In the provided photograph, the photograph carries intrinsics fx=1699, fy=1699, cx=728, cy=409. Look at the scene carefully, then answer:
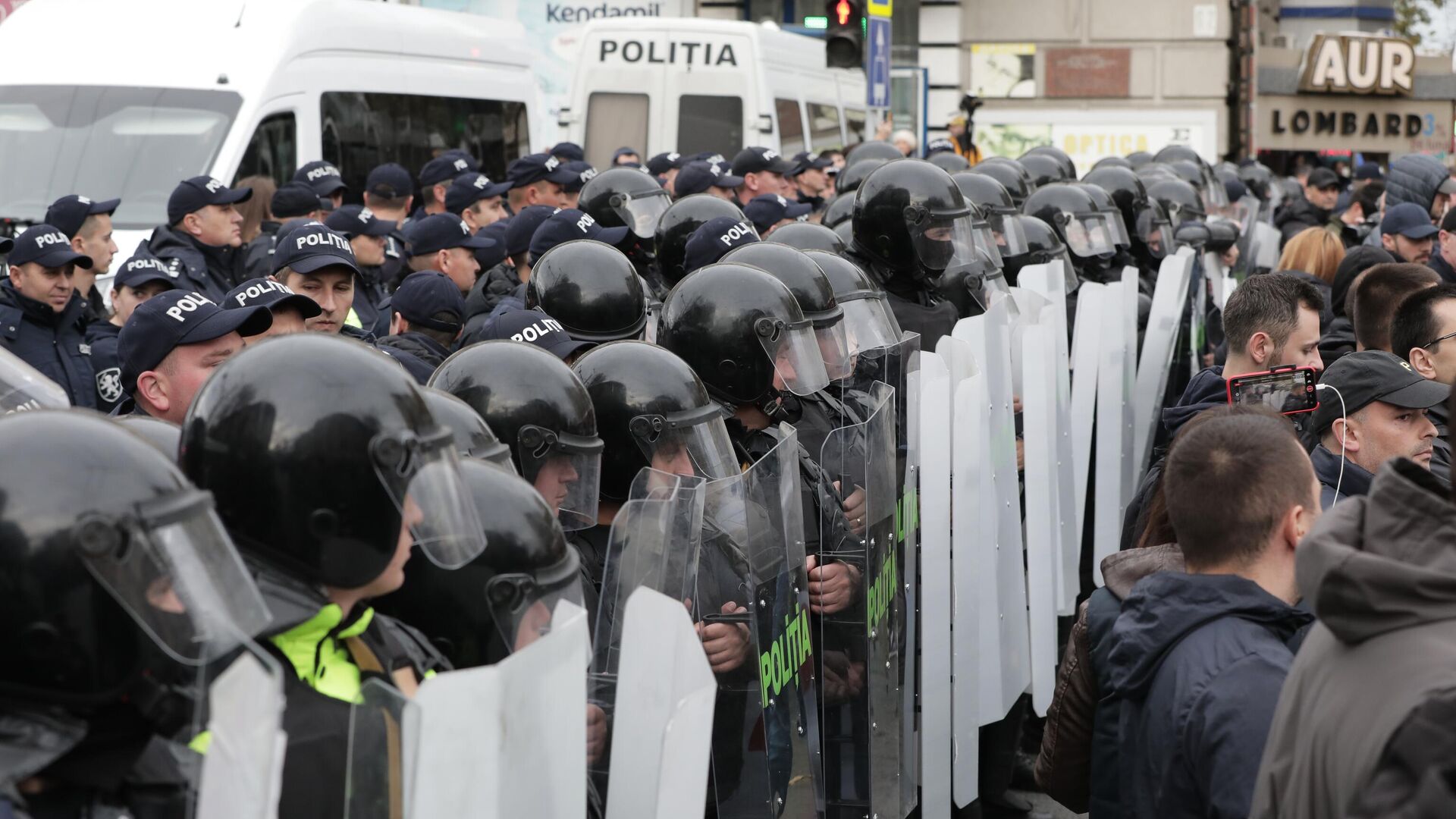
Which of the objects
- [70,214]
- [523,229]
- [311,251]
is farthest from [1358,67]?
[311,251]

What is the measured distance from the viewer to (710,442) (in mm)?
3633

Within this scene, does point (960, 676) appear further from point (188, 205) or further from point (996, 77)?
point (996, 77)

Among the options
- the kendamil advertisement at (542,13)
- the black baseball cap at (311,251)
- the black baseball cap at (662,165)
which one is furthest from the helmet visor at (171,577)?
the kendamil advertisement at (542,13)

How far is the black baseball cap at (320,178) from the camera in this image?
9.43 metres

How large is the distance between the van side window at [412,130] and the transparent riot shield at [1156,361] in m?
5.83

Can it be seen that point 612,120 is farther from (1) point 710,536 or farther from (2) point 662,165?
(1) point 710,536

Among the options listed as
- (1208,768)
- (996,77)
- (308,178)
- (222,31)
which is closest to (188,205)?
(308,178)

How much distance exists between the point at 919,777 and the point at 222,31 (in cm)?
774

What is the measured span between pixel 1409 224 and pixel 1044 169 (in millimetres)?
2591

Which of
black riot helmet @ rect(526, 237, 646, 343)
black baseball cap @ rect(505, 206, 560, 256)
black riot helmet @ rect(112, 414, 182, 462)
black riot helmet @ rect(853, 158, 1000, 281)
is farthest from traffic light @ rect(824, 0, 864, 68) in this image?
black riot helmet @ rect(112, 414, 182, 462)

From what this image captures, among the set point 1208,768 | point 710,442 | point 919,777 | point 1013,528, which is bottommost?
point 919,777

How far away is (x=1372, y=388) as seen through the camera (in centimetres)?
398

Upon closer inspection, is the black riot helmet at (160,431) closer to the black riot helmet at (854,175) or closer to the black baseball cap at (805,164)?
the black riot helmet at (854,175)

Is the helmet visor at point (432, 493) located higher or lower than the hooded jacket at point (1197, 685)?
higher
